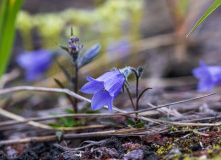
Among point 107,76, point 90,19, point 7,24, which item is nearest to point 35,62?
point 90,19

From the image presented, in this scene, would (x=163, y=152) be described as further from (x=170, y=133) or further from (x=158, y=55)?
(x=158, y=55)

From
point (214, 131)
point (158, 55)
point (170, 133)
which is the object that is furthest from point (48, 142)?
point (158, 55)

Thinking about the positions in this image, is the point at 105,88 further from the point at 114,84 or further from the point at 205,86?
the point at 205,86

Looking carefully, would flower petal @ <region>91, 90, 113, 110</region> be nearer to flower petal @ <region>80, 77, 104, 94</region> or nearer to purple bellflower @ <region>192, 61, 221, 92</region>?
flower petal @ <region>80, 77, 104, 94</region>

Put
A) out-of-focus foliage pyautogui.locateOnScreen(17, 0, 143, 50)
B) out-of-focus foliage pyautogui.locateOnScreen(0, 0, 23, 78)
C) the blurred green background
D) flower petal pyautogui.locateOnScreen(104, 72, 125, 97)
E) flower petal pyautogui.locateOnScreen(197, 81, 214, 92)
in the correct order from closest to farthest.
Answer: flower petal pyautogui.locateOnScreen(104, 72, 125, 97) → out-of-focus foliage pyautogui.locateOnScreen(0, 0, 23, 78) → flower petal pyautogui.locateOnScreen(197, 81, 214, 92) → out-of-focus foliage pyautogui.locateOnScreen(17, 0, 143, 50) → the blurred green background

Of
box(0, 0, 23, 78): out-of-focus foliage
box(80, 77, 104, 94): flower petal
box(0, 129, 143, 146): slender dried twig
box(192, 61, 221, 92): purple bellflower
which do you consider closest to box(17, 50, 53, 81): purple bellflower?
box(0, 0, 23, 78): out-of-focus foliage

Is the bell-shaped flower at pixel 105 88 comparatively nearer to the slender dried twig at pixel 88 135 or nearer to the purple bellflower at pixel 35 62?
the slender dried twig at pixel 88 135

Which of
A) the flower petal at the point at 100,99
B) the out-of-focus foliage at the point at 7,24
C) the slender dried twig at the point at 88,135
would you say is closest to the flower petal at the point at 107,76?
the flower petal at the point at 100,99
